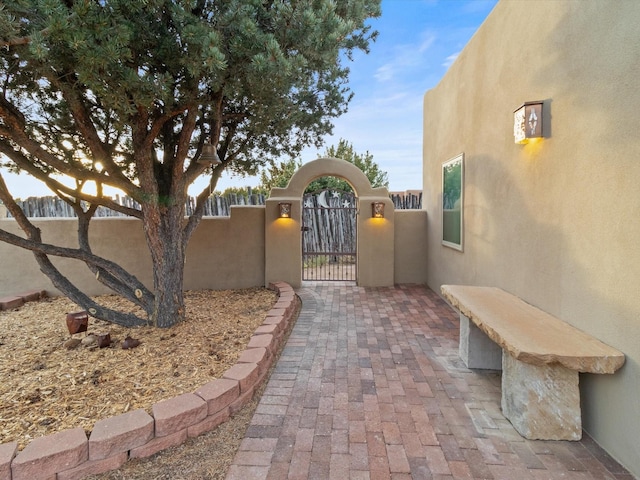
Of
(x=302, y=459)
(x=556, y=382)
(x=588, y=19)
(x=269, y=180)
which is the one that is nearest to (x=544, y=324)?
(x=556, y=382)

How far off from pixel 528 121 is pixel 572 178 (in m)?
0.85

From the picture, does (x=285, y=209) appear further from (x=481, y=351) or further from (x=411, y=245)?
(x=481, y=351)

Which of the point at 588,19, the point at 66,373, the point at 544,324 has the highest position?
the point at 588,19

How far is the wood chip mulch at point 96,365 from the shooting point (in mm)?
2641

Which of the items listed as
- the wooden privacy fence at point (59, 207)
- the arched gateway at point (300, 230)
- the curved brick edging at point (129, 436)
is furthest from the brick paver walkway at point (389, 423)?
the wooden privacy fence at point (59, 207)

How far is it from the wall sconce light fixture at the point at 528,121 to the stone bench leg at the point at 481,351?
2048 millimetres

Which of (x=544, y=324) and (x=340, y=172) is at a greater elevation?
(x=340, y=172)

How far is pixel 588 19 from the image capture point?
2686mm

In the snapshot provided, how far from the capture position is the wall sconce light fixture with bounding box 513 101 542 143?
3.29 metres

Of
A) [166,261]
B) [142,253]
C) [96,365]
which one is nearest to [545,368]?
[96,365]

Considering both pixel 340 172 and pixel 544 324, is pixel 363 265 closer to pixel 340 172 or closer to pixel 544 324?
pixel 340 172

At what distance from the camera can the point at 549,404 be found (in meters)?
2.54

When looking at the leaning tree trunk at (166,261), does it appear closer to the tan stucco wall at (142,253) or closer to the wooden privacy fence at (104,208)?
the tan stucco wall at (142,253)

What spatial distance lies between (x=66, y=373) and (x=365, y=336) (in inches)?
136
